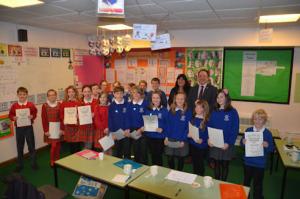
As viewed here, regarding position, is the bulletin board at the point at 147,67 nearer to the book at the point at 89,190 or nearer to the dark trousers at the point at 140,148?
the dark trousers at the point at 140,148

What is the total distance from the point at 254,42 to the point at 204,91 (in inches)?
64.7

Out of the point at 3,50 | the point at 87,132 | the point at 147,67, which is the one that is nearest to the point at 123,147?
the point at 87,132

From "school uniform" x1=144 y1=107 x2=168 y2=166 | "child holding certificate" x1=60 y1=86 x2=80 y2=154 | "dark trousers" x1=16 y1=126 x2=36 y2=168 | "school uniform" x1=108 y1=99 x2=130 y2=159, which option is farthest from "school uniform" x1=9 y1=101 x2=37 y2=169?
"school uniform" x1=144 y1=107 x2=168 y2=166

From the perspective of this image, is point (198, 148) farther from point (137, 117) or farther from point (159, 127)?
point (137, 117)

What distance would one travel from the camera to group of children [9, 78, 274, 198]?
3088 mm

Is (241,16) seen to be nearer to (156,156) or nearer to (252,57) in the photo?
(252,57)

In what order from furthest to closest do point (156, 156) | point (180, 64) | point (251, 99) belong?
point (180, 64), point (251, 99), point (156, 156)

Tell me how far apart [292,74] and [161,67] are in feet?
9.47

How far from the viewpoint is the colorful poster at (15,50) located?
172 inches

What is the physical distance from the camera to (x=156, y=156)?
12.0ft

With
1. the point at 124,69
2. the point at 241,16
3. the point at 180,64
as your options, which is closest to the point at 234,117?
the point at 241,16

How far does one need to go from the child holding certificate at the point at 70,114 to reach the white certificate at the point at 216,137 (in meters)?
2.19

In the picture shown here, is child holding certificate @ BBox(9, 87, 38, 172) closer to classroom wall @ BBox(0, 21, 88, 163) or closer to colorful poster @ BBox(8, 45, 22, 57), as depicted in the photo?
classroom wall @ BBox(0, 21, 88, 163)

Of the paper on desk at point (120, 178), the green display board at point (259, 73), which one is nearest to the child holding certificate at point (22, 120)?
the paper on desk at point (120, 178)
